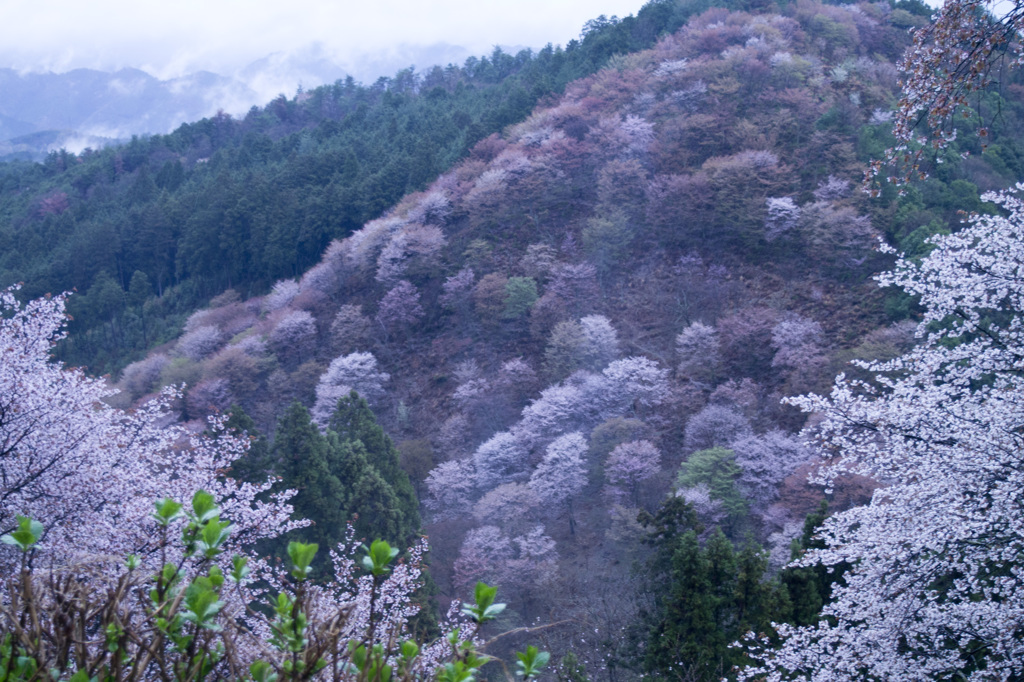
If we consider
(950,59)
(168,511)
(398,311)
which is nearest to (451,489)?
(398,311)

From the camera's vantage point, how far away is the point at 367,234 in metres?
28.9

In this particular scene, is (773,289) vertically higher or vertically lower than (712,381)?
higher

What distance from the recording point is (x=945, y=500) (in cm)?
441

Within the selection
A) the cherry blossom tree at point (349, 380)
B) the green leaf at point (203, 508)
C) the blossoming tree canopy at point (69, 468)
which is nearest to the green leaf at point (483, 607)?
the green leaf at point (203, 508)

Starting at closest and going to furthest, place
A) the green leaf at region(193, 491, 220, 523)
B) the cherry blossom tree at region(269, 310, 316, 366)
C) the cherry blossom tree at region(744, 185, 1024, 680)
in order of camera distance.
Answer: the green leaf at region(193, 491, 220, 523)
the cherry blossom tree at region(744, 185, 1024, 680)
the cherry blossom tree at region(269, 310, 316, 366)

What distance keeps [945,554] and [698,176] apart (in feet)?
69.7

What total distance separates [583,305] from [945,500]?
61.8ft

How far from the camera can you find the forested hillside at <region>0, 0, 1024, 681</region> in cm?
1410

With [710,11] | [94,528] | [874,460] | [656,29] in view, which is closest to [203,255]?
[656,29]

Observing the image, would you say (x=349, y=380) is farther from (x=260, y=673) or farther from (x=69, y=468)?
(x=260, y=673)

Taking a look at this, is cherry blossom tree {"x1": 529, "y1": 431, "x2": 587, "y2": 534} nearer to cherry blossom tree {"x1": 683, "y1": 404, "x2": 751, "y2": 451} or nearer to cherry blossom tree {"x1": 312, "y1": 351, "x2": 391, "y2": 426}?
cherry blossom tree {"x1": 683, "y1": 404, "x2": 751, "y2": 451}

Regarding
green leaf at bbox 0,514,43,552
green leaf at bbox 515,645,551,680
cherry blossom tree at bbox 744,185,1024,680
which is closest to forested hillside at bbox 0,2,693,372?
cherry blossom tree at bbox 744,185,1024,680

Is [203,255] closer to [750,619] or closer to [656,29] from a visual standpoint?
[656,29]

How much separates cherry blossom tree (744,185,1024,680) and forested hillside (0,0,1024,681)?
3.63 m
